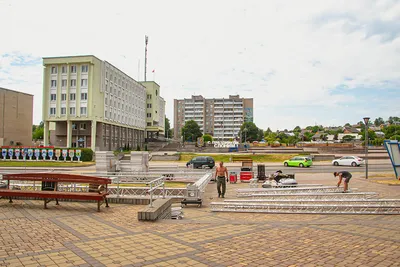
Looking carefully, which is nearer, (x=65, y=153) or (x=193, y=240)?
(x=193, y=240)

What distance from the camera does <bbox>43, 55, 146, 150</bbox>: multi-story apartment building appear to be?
5906cm

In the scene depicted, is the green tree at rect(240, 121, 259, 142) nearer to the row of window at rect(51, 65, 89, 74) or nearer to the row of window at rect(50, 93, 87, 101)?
the row of window at rect(50, 93, 87, 101)

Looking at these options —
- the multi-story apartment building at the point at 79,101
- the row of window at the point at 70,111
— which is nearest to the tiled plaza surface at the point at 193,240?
the row of window at the point at 70,111

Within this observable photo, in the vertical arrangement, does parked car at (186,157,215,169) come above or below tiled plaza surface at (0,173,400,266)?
below

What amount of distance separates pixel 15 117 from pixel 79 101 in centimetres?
1788

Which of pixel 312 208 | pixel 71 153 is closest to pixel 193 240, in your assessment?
pixel 312 208

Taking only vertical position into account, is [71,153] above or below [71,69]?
below

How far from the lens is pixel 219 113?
166 meters

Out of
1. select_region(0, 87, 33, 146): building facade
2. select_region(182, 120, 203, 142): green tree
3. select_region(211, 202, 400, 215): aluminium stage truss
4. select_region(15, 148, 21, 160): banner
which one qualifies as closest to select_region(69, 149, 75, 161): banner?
select_region(15, 148, 21, 160): banner

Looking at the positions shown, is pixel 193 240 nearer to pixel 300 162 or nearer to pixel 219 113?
pixel 300 162

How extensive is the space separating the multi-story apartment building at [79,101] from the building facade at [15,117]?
8577mm

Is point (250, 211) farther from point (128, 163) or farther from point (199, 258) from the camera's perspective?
point (128, 163)

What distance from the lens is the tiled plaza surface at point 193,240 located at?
4977mm

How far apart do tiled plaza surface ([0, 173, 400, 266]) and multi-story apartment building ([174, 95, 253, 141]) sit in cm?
15312
